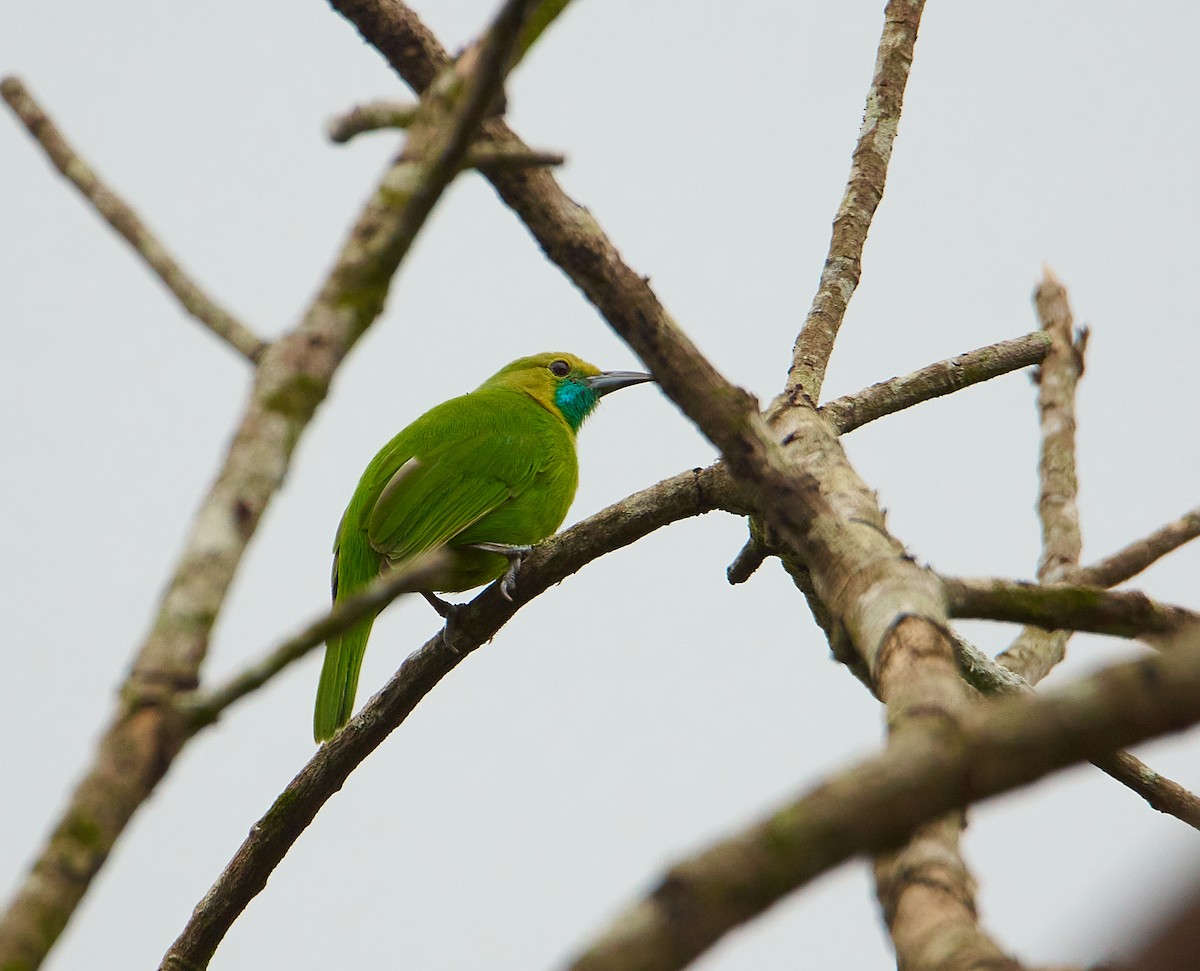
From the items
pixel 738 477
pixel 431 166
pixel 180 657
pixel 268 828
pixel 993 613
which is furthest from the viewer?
pixel 268 828

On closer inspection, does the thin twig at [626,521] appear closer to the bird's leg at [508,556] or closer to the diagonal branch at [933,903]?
the bird's leg at [508,556]

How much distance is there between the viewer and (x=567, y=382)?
269 inches

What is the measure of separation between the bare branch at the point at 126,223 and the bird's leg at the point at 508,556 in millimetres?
2088

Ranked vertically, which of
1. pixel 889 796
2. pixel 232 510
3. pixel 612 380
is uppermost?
pixel 612 380

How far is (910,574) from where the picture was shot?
190cm

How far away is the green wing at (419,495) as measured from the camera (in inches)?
191

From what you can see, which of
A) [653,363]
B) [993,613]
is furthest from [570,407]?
[993,613]

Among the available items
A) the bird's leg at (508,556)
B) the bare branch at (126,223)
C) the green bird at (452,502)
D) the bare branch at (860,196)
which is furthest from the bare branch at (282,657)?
the green bird at (452,502)

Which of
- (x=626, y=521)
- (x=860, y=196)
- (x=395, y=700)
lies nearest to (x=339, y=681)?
(x=395, y=700)

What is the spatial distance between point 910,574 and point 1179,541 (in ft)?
12.6

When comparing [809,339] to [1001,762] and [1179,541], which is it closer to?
[1179,541]

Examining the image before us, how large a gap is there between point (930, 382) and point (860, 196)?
2.34 ft

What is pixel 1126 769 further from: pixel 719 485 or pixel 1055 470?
pixel 1055 470

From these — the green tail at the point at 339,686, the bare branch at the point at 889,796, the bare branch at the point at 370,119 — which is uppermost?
the green tail at the point at 339,686
